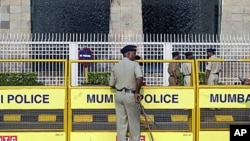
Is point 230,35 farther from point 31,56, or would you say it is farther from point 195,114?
point 195,114

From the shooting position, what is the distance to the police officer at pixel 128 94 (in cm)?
1019

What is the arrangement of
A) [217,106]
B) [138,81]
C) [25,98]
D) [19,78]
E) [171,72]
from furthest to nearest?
[19,78] < [171,72] < [217,106] < [25,98] < [138,81]

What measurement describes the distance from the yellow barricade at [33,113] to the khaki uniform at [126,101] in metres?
0.95

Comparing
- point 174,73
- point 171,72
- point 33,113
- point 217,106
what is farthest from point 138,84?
point 171,72

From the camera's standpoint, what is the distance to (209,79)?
13.9 metres

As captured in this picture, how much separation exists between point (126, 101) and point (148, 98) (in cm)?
57

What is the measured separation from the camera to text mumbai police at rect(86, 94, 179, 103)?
1055 centimetres

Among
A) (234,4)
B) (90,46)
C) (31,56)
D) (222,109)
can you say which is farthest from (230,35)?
(222,109)

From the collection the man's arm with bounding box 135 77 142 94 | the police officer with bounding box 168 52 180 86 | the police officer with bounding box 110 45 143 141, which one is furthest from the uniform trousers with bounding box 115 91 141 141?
the police officer with bounding box 168 52 180 86

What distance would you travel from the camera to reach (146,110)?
10.6 m

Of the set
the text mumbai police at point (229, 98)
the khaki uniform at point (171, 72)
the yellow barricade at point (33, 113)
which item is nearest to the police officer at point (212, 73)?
the khaki uniform at point (171, 72)

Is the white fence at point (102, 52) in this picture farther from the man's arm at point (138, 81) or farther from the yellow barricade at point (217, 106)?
the man's arm at point (138, 81)

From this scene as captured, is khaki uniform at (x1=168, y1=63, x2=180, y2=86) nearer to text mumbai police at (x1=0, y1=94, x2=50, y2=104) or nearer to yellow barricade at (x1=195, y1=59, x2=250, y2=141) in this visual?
yellow barricade at (x1=195, y1=59, x2=250, y2=141)

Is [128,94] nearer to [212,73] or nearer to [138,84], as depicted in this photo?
[138,84]
